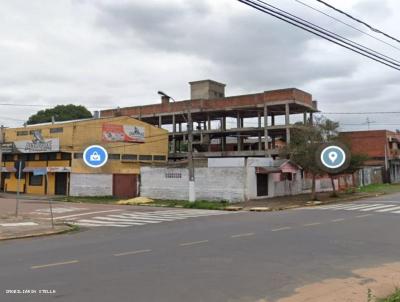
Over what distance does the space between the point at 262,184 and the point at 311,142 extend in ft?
16.1

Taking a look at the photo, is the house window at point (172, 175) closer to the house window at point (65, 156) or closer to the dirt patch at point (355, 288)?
the house window at point (65, 156)

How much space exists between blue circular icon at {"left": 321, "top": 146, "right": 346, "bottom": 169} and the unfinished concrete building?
19818mm

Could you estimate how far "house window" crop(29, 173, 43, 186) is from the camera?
4600 centimetres

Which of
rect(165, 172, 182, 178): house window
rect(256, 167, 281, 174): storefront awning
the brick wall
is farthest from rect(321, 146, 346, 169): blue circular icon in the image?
the brick wall

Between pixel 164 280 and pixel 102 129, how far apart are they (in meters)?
40.9

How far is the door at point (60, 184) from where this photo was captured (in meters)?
43.9

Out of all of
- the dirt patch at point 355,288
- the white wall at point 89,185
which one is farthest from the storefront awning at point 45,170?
the dirt patch at point 355,288

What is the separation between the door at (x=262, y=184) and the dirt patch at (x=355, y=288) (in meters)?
26.1

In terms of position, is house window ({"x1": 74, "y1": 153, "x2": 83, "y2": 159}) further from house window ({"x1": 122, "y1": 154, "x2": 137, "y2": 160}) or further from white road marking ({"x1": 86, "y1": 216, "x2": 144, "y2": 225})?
white road marking ({"x1": 86, "y1": 216, "x2": 144, "y2": 225})

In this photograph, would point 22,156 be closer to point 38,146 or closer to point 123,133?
point 38,146

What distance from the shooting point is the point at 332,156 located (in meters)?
37.2

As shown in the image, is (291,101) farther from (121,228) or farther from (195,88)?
(121,228)

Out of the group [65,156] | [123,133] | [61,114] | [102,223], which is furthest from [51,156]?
[61,114]

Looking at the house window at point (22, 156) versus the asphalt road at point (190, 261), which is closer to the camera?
the asphalt road at point (190, 261)
